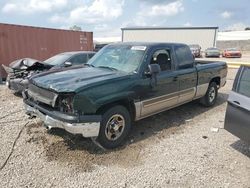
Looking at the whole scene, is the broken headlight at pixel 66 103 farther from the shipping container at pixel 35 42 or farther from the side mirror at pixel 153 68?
the shipping container at pixel 35 42

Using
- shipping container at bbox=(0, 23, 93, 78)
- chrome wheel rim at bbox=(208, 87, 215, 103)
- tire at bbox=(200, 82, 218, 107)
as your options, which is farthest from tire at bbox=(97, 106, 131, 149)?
shipping container at bbox=(0, 23, 93, 78)

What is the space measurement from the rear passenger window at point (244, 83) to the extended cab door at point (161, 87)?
151cm

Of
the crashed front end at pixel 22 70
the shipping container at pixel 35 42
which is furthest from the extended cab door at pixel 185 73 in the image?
the shipping container at pixel 35 42

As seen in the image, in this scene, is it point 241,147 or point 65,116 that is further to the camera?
point 241,147

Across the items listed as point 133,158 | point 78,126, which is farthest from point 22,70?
point 133,158

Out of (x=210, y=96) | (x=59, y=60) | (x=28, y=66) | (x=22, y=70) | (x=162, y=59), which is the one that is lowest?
(x=210, y=96)

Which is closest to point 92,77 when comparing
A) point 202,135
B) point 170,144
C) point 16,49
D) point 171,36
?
point 170,144

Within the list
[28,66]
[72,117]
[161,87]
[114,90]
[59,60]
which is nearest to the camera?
[72,117]

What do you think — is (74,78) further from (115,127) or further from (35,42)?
(35,42)

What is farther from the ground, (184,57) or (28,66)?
(184,57)

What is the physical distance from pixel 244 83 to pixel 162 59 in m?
1.82

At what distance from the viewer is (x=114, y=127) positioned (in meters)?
4.38

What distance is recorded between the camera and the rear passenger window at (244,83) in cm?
399

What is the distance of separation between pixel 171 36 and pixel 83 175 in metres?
44.2
